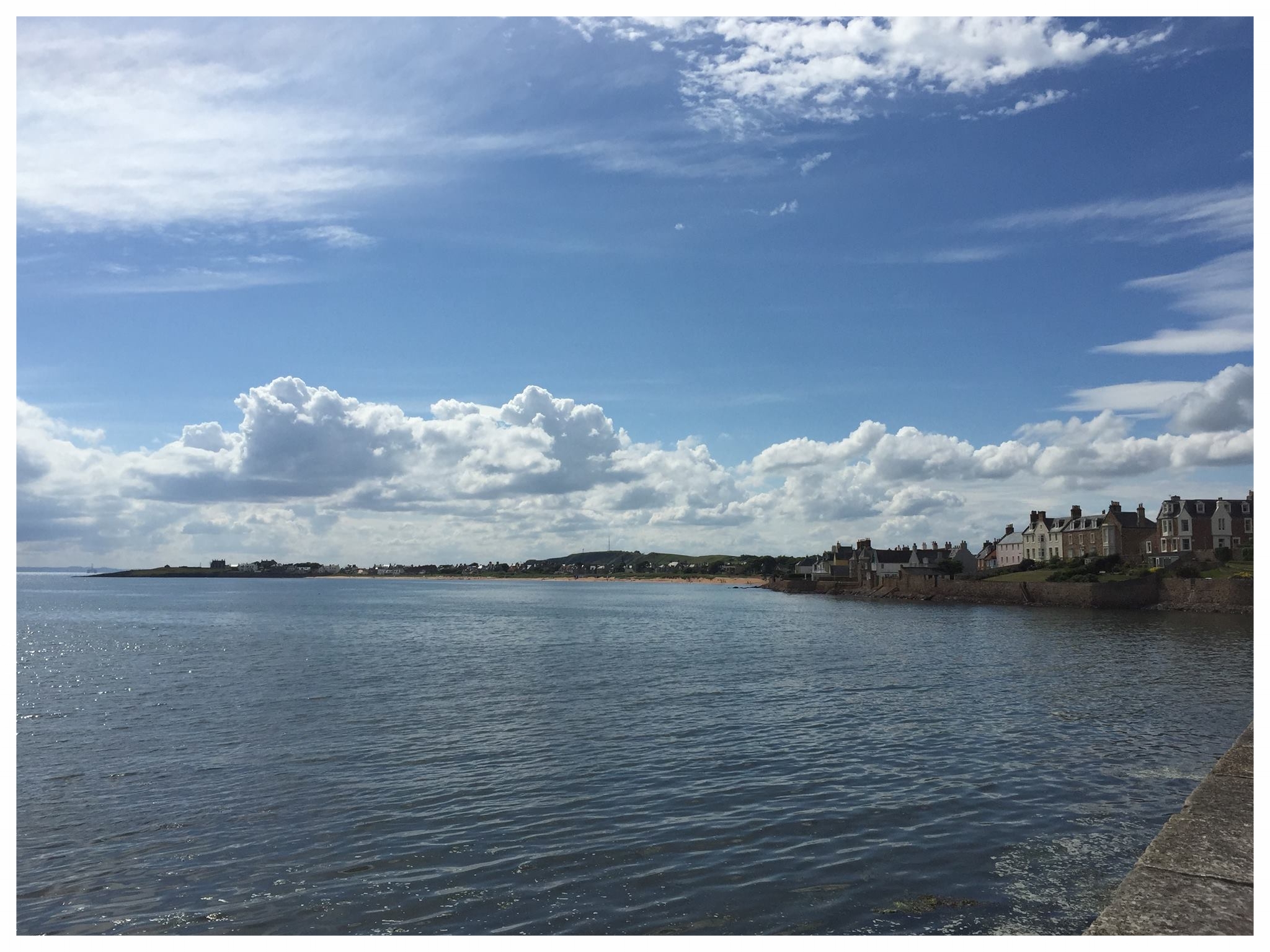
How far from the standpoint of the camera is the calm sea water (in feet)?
41.2

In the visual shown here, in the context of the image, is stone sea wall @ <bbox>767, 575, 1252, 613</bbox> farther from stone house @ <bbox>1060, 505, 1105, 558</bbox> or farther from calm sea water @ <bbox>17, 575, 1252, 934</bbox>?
calm sea water @ <bbox>17, 575, 1252, 934</bbox>

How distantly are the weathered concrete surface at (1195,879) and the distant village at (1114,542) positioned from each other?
94571 mm

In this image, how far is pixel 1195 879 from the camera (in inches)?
358

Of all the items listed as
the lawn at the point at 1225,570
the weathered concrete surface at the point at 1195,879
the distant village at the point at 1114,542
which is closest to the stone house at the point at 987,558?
the distant village at the point at 1114,542

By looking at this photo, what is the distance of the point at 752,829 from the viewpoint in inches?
614

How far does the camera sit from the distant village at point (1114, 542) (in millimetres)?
101562

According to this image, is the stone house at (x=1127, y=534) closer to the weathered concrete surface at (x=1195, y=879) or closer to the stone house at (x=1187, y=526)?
the stone house at (x=1187, y=526)

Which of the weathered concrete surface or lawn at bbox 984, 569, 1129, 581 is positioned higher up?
the weathered concrete surface

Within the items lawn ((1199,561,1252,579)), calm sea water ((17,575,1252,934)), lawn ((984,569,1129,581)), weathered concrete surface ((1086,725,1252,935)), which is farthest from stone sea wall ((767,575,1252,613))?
weathered concrete surface ((1086,725,1252,935))

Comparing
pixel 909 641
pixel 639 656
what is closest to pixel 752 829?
pixel 639 656

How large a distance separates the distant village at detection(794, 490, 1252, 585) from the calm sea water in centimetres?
7073

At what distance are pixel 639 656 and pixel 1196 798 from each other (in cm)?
3721

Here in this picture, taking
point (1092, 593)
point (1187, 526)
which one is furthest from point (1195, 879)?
point (1187, 526)
